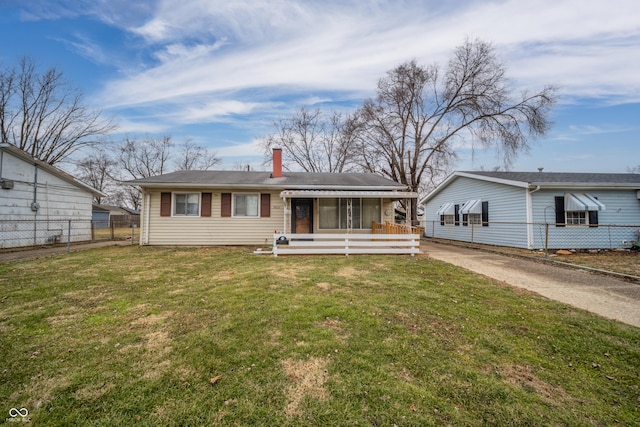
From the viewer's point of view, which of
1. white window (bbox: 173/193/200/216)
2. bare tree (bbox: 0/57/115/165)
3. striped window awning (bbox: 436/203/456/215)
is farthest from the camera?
bare tree (bbox: 0/57/115/165)

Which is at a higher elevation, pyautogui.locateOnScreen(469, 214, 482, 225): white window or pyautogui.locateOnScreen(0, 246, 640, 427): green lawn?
pyautogui.locateOnScreen(469, 214, 482, 225): white window

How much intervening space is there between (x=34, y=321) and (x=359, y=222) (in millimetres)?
10680

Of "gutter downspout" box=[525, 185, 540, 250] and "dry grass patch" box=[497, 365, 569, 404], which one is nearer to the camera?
"dry grass patch" box=[497, 365, 569, 404]

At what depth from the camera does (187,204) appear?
487 inches

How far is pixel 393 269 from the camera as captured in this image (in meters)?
7.20

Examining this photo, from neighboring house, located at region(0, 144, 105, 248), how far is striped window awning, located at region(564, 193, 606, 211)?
805 inches

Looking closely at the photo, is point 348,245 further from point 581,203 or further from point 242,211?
point 581,203

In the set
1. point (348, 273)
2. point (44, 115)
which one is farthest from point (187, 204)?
point (44, 115)

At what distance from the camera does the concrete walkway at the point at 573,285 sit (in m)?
4.38

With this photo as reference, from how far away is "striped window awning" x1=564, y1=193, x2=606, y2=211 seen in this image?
11.0 m

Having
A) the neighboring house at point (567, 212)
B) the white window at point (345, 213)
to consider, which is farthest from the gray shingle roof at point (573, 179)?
the white window at point (345, 213)

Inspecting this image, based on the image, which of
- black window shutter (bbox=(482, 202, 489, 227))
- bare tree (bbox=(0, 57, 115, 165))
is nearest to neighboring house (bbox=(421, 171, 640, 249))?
black window shutter (bbox=(482, 202, 489, 227))

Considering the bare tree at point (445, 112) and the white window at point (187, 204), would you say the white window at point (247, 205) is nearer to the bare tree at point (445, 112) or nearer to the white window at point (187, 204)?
the white window at point (187, 204)

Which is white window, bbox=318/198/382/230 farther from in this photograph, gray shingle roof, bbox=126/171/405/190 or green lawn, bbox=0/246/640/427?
green lawn, bbox=0/246/640/427
